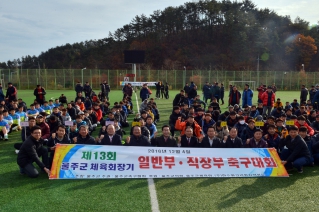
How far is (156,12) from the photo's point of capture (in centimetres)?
7750

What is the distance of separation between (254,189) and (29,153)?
5.28 metres

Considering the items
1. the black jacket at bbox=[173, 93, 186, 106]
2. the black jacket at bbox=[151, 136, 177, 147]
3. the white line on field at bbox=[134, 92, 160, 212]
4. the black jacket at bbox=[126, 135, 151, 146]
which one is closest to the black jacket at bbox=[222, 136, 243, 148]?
the black jacket at bbox=[151, 136, 177, 147]

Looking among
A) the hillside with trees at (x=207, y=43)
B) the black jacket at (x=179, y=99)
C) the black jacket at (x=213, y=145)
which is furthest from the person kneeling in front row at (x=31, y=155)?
the hillside with trees at (x=207, y=43)

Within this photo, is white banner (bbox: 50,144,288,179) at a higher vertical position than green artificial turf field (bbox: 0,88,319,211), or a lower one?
higher

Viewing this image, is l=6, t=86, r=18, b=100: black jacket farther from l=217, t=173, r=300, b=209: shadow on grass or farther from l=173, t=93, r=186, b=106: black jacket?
l=217, t=173, r=300, b=209: shadow on grass

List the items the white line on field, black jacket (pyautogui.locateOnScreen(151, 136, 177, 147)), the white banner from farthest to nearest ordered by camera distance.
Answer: black jacket (pyautogui.locateOnScreen(151, 136, 177, 147))
the white banner
the white line on field

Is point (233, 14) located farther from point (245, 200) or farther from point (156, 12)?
point (245, 200)

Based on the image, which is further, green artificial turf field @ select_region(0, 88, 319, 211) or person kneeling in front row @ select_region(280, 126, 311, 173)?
person kneeling in front row @ select_region(280, 126, 311, 173)

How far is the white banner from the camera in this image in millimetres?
6594

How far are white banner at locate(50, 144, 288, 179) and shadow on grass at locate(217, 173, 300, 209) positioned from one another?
0.74 ft

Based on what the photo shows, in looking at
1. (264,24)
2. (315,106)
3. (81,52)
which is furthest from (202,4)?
(315,106)

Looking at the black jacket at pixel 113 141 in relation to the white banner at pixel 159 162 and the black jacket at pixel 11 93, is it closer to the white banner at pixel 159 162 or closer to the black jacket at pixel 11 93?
the white banner at pixel 159 162

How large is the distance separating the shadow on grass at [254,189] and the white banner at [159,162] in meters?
0.22

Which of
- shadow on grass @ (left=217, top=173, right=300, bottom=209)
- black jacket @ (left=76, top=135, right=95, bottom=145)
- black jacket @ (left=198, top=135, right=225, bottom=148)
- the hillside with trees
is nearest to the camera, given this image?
shadow on grass @ (left=217, top=173, right=300, bottom=209)
